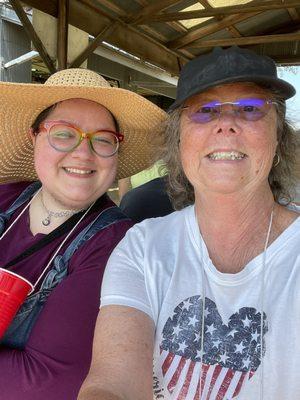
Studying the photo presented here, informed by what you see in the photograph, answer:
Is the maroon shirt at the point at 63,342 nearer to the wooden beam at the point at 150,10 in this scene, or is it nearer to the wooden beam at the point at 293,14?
the wooden beam at the point at 150,10

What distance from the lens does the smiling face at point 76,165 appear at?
164cm

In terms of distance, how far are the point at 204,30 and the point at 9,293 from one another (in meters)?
5.46

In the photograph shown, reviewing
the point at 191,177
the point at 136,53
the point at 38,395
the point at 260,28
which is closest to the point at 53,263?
the point at 38,395

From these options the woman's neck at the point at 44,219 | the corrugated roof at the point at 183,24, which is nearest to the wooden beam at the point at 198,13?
the corrugated roof at the point at 183,24

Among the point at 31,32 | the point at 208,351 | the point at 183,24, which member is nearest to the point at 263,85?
the point at 208,351

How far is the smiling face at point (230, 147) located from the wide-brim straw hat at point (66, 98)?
45 cm

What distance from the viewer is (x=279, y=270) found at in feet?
4.02

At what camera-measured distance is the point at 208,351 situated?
1.21 meters

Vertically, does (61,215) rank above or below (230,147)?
below

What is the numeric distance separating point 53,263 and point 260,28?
6.02 meters

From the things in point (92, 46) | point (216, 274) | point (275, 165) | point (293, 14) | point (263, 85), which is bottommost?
point (216, 274)

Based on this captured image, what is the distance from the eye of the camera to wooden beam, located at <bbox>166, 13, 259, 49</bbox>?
573 centimetres

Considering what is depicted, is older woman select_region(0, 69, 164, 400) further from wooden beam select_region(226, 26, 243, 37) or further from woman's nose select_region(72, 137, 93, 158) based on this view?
wooden beam select_region(226, 26, 243, 37)

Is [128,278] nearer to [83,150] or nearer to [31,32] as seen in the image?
[83,150]
